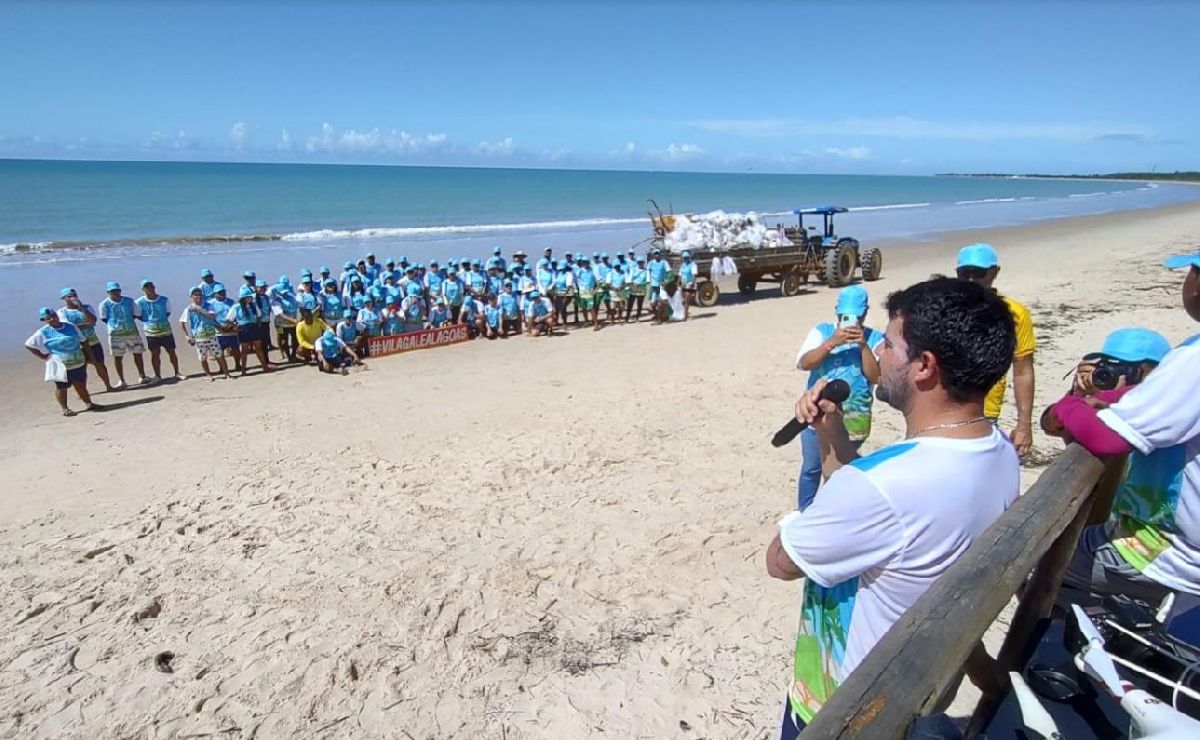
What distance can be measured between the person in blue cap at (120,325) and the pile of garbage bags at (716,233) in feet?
33.3

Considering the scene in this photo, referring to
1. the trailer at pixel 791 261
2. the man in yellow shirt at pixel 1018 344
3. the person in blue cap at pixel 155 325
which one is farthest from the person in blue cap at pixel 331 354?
the man in yellow shirt at pixel 1018 344

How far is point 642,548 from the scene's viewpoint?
5230mm

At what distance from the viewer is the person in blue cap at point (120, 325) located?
33.5 ft

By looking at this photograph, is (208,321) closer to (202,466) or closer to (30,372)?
(30,372)

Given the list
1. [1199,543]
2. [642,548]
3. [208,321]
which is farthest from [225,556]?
[208,321]

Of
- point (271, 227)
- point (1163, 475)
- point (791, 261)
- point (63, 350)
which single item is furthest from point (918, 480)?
point (271, 227)

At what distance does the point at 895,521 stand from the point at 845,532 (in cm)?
11

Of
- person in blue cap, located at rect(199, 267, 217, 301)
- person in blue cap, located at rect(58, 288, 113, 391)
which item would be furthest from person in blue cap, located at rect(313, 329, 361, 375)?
person in blue cap, located at rect(58, 288, 113, 391)

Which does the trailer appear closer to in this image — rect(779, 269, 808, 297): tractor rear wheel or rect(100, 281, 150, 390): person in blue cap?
rect(779, 269, 808, 297): tractor rear wheel

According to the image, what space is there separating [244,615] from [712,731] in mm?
2975

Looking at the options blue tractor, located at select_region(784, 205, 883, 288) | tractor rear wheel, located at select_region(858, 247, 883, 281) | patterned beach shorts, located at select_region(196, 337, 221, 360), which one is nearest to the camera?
patterned beach shorts, located at select_region(196, 337, 221, 360)

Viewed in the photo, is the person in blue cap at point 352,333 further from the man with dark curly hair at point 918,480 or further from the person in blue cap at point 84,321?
the man with dark curly hair at point 918,480

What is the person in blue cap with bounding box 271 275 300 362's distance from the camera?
1173 cm

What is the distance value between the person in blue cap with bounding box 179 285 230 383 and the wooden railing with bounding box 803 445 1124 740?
36.5 feet
